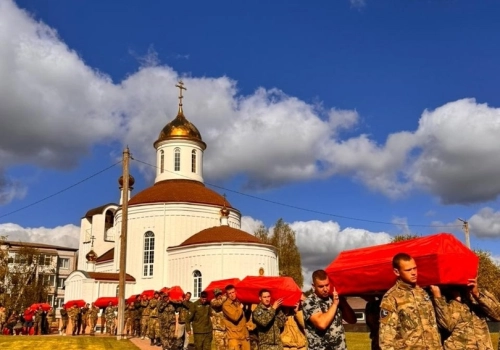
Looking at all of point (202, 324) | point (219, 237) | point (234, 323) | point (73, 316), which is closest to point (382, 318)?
point (234, 323)

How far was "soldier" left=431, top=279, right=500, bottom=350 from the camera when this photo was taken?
6.19 m

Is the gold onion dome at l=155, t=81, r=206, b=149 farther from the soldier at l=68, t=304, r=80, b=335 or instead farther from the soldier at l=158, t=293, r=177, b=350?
the soldier at l=158, t=293, r=177, b=350

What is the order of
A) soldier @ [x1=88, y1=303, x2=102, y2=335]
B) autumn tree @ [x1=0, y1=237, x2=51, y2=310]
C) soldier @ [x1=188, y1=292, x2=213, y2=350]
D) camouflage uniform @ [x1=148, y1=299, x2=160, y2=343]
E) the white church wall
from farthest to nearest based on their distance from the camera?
1. autumn tree @ [x1=0, y1=237, x2=51, y2=310]
2. the white church wall
3. soldier @ [x1=88, y1=303, x2=102, y2=335]
4. camouflage uniform @ [x1=148, y1=299, x2=160, y2=343]
5. soldier @ [x1=188, y1=292, x2=213, y2=350]

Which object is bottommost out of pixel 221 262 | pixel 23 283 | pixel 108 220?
pixel 221 262

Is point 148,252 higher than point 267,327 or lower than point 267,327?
higher

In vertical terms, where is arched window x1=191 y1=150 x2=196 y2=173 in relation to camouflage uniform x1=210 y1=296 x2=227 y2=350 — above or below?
above

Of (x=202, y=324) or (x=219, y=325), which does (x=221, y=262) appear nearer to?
(x=202, y=324)

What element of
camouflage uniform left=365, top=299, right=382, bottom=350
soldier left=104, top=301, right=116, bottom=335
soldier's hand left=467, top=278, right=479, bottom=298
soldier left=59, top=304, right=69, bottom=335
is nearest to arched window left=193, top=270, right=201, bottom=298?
soldier left=104, top=301, right=116, bottom=335

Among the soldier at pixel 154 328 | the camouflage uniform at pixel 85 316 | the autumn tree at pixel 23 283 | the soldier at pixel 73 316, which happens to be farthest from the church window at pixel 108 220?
the soldier at pixel 154 328

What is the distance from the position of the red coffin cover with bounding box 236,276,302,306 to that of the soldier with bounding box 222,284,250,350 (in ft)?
2.21

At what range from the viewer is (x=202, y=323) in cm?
1246

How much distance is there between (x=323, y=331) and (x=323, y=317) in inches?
9.1

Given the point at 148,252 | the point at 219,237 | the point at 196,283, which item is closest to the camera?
the point at 219,237

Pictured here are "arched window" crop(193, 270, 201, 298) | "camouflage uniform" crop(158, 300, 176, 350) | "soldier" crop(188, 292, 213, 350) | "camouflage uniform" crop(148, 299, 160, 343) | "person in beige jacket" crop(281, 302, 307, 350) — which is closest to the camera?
"person in beige jacket" crop(281, 302, 307, 350)
